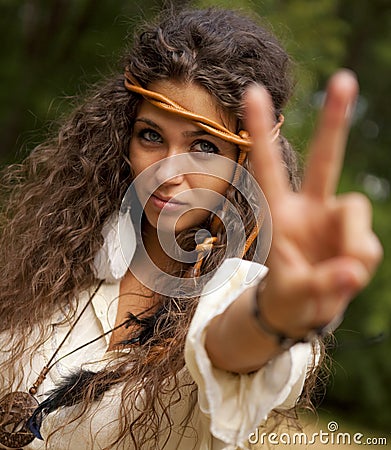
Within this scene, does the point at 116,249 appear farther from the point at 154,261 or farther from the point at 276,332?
the point at 276,332

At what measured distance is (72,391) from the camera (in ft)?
6.31

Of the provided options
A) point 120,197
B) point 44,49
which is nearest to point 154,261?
point 120,197

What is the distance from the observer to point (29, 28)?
25.4 feet

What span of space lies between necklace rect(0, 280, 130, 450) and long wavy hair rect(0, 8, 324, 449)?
0.28 feet

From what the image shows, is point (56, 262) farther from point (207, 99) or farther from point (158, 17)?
point (158, 17)

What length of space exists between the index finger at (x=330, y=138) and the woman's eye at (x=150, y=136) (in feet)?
2.97

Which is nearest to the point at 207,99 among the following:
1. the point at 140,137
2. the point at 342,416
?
the point at 140,137

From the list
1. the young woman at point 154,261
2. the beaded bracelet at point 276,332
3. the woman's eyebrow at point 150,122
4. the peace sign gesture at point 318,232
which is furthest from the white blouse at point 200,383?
the woman's eyebrow at point 150,122

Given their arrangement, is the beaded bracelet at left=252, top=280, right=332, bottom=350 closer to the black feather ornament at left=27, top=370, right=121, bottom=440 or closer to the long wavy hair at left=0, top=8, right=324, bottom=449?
the long wavy hair at left=0, top=8, right=324, bottom=449

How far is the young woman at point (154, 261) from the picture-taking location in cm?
148

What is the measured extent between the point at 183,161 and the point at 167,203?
0.39ft

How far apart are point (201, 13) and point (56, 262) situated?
2.61 feet

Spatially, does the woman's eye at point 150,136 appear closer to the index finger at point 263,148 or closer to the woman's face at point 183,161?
the woman's face at point 183,161

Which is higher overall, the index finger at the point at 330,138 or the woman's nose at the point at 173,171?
the index finger at the point at 330,138
